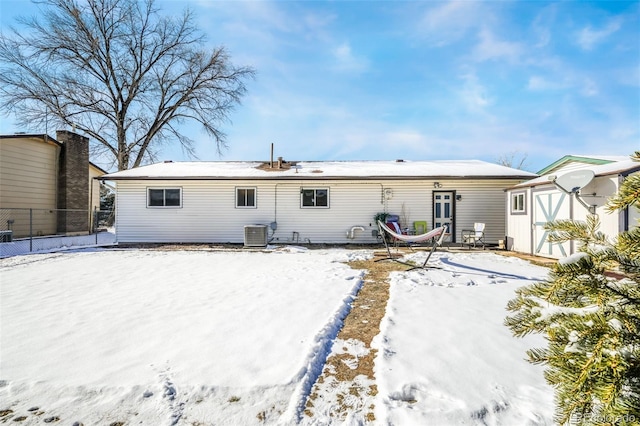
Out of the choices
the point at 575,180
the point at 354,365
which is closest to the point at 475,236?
the point at 575,180

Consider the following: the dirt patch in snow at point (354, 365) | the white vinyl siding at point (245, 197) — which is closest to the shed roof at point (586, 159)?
the dirt patch in snow at point (354, 365)

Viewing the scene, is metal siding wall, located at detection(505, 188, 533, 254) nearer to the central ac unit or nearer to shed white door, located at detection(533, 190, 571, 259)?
shed white door, located at detection(533, 190, 571, 259)

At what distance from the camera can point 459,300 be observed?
4250mm

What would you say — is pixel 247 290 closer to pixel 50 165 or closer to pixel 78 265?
pixel 78 265

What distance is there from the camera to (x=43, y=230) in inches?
527

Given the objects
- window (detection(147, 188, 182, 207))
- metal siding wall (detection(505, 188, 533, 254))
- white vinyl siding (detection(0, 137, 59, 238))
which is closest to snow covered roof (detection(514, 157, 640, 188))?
metal siding wall (detection(505, 188, 533, 254))

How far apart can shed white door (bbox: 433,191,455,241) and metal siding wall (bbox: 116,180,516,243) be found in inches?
9.9

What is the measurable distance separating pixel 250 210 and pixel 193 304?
8.11 meters

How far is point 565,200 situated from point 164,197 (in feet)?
44.6

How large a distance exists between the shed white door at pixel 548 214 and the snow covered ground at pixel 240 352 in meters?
3.60

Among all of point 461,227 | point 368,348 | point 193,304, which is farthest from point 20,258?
point 461,227

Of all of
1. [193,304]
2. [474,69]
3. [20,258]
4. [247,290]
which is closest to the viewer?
[193,304]

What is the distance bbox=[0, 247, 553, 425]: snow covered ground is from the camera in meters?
1.92

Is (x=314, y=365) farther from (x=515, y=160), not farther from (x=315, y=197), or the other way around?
(x=515, y=160)
